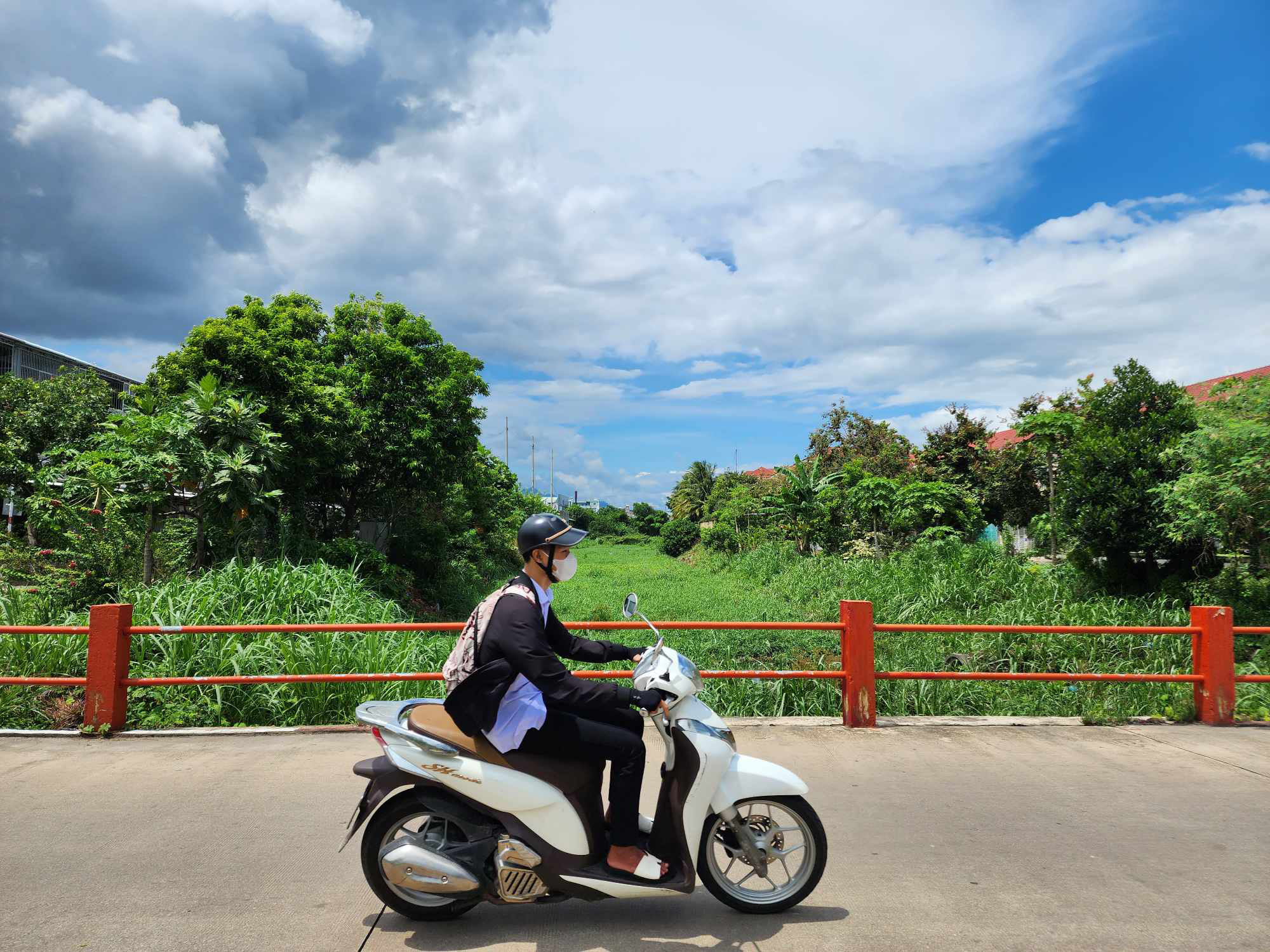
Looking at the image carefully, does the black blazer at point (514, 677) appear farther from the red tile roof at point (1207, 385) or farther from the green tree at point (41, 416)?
the green tree at point (41, 416)

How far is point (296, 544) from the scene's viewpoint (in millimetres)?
14328

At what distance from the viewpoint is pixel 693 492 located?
62.2 m

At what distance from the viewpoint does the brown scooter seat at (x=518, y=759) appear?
125 inches

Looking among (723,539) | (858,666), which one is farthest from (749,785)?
(723,539)

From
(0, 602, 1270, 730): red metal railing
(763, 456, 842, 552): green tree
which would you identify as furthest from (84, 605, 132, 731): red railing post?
(763, 456, 842, 552): green tree

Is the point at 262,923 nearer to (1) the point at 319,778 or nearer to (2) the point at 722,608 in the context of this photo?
(1) the point at 319,778

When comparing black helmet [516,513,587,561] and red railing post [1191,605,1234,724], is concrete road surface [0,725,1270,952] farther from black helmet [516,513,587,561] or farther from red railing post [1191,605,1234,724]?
black helmet [516,513,587,561]

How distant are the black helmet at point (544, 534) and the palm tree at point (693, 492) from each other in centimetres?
5486

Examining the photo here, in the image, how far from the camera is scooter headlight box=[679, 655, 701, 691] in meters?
3.22

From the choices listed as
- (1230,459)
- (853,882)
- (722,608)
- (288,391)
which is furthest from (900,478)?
(853,882)

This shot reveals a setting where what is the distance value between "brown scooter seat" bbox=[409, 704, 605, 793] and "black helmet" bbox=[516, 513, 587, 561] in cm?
75

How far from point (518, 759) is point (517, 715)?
0.20 meters

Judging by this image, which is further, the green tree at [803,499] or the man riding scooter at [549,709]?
the green tree at [803,499]

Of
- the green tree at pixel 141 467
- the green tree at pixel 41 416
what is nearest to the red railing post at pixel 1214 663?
the green tree at pixel 141 467
